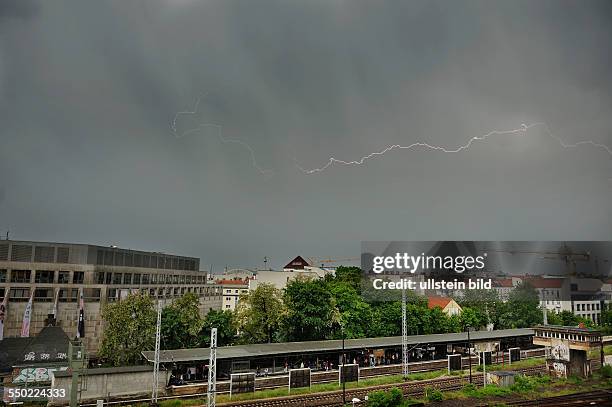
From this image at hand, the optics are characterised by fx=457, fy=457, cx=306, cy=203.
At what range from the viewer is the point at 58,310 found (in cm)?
2192

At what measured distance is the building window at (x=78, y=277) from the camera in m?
22.6

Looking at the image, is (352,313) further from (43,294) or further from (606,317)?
(606,317)

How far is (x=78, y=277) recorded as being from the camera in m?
22.7

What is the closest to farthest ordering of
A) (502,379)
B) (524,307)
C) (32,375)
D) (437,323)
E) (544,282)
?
(32,375)
(502,379)
(437,323)
(524,307)
(544,282)

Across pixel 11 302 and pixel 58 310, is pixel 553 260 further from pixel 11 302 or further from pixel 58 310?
pixel 11 302

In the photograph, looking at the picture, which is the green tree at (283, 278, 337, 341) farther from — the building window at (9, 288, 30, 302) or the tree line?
the building window at (9, 288, 30, 302)

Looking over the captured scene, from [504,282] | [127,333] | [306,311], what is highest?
[504,282]

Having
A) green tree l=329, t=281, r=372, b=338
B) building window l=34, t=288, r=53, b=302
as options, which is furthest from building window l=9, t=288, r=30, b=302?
green tree l=329, t=281, r=372, b=338

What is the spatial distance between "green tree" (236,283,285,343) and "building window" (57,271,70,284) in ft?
28.0

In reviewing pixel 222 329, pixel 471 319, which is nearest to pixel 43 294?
pixel 222 329

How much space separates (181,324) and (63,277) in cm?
653

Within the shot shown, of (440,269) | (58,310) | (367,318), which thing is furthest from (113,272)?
(440,269)

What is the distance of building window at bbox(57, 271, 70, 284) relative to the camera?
22.2 m

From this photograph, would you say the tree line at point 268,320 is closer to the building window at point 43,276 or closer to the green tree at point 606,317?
the building window at point 43,276
